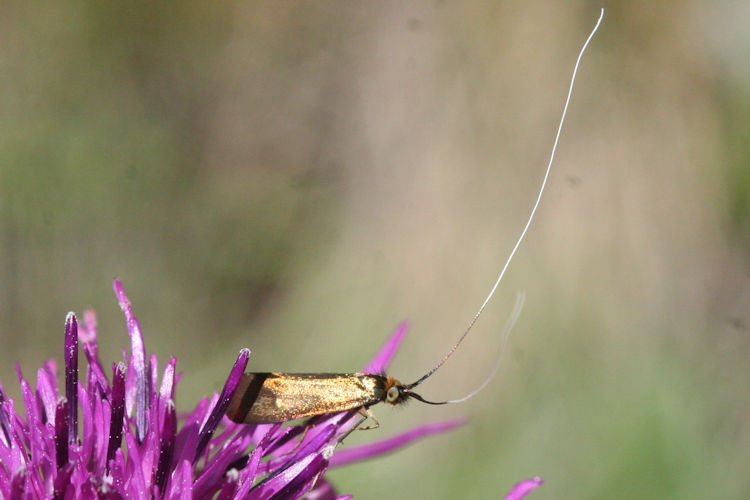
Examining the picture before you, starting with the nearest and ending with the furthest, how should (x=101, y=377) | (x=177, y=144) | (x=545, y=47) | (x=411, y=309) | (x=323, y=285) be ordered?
(x=101, y=377)
(x=545, y=47)
(x=411, y=309)
(x=323, y=285)
(x=177, y=144)

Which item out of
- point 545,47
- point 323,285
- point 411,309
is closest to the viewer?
point 545,47

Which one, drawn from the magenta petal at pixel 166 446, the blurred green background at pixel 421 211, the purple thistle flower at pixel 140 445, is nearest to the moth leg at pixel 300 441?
the purple thistle flower at pixel 140 445

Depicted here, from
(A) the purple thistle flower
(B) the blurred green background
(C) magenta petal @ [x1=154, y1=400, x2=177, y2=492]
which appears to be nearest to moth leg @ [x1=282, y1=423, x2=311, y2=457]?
(A) the purple thistle flower

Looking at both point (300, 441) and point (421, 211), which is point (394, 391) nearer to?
point (300, 441)

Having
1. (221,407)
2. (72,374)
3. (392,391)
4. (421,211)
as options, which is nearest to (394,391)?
(392,391)

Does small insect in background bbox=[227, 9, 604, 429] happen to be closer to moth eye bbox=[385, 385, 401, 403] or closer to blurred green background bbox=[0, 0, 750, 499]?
moth eye bbox=[385, 385, 401, 403]

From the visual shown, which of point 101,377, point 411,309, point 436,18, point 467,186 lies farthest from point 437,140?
point 101,377

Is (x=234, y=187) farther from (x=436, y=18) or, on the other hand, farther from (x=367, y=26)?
(x=436, y=18)

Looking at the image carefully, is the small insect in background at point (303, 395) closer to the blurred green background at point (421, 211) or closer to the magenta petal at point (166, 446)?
the magenta petal at point (166, 446)
